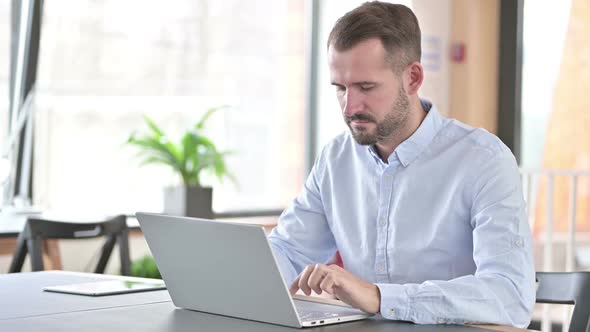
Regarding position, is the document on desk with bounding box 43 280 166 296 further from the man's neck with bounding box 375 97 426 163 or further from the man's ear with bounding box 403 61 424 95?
the man's ear with bounding box 403 61 424 95

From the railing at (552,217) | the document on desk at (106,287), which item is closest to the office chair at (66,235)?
the document on desk at (106,287)

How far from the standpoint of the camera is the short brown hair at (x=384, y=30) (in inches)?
83.7

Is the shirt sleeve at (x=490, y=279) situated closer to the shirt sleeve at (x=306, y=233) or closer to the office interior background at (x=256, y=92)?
the shirt sleeve at (x=306, y=233)

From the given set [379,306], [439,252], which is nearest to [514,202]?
[439,252]

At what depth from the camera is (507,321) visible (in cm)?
186

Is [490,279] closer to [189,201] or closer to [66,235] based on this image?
[66,235]

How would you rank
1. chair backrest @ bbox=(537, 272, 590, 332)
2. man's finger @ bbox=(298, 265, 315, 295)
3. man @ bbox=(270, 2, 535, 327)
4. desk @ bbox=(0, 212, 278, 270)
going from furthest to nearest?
desk @ bbox=(0, 212, 278, 270) → chair backrest @ bbox=(537, 272, 590, 332) → man @ bbox=(270, 2, 535, 327) → man's finger @ bbox=(298, 265, 315, 295)

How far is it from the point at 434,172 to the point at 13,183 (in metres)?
3.13

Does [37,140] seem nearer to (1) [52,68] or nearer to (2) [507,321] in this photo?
(1) [52,68]

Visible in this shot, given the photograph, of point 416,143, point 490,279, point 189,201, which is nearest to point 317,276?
point 490,279

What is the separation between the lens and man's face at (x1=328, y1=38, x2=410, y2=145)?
6.89 ft

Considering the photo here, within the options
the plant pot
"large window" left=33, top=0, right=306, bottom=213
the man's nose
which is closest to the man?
the man's nose

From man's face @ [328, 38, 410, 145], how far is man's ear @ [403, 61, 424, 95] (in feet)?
0.15

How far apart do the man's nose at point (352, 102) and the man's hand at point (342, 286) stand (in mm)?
443
